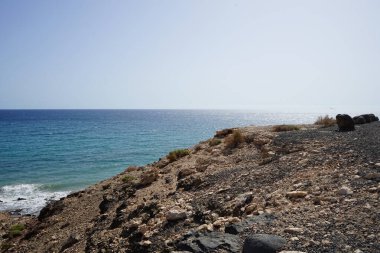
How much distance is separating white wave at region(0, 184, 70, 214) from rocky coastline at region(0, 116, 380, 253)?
526cm

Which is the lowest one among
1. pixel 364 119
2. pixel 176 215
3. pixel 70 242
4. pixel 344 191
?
pixel 70 242

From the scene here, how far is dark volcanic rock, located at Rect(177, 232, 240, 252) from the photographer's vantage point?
5.51 meters

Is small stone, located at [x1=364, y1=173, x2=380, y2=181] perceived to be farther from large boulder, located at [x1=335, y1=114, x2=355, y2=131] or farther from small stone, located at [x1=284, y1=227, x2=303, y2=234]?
large boulder, located at [x1=335, y1=114, x2=355, y2=131]

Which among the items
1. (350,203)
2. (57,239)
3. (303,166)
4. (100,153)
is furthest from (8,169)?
(350,203)

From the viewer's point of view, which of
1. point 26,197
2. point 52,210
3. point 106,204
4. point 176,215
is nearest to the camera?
point 176,215

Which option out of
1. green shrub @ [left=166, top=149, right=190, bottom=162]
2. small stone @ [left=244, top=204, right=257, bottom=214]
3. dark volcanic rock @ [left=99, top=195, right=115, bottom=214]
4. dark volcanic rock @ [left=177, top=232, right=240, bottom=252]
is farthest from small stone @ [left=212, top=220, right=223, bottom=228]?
green shrub @ [left=166, top=149, right=190, bottom=162]

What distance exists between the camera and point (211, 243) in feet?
18.7

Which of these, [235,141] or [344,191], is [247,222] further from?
[235,141]

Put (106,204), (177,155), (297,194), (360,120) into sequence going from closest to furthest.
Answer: (297,194), (106,204), (177,155), (360,120)

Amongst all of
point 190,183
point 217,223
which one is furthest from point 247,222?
point 190,183

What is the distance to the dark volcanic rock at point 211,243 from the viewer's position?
5512 millimetres

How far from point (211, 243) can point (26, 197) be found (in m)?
21.9

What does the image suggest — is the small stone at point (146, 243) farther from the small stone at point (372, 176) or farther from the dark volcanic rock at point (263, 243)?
the small stone at point (372, 176)

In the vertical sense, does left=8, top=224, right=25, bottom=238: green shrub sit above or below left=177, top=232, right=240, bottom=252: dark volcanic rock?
below
